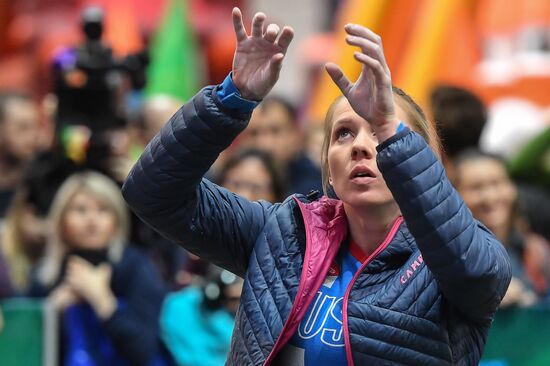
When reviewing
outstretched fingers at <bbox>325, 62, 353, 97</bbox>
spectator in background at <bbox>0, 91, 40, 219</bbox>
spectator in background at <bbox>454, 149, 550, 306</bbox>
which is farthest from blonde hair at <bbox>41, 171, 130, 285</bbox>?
outstretched fingers at <bbox>325, 62, 353, 97</bbox>

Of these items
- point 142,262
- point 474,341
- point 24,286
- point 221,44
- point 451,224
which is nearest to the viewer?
point 451,224

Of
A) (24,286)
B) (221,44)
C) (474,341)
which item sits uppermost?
(474,341)

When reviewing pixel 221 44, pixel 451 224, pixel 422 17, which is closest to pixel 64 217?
pixel 451 224

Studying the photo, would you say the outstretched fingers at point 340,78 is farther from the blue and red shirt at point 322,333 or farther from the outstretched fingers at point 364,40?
the blue and red shirt at point 322,333

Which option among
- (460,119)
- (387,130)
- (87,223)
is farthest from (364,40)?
(460,119)

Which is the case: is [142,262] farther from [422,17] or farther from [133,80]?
[422,17]

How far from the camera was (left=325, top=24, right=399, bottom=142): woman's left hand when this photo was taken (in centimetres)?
266

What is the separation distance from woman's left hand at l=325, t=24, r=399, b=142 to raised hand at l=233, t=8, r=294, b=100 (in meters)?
0.18

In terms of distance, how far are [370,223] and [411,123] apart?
0.24m

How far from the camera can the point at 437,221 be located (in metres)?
2.68

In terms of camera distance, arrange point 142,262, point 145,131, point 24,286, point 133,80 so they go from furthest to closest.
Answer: point 145,131
point 133,80
point 24,286
point 142,262

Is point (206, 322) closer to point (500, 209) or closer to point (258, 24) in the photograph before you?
point (500, 209)

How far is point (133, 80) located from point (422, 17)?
423 cm

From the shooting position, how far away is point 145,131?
7129 millimetres
